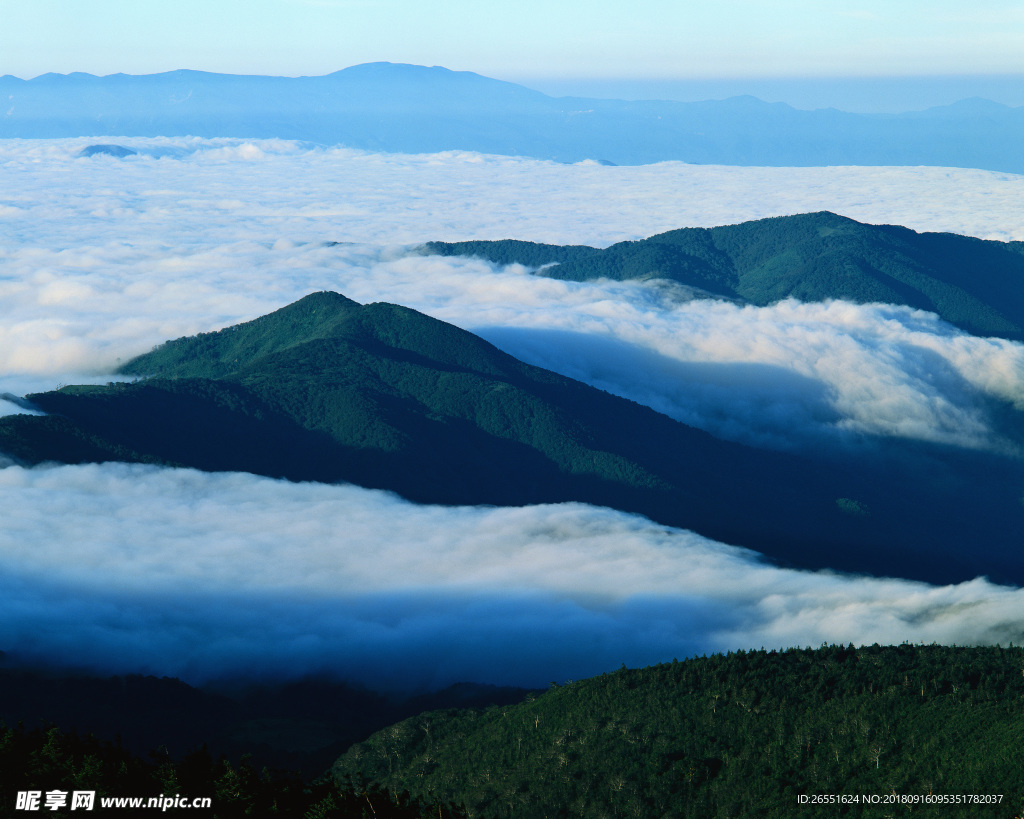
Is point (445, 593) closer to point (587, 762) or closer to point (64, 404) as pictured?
point (587, 762)

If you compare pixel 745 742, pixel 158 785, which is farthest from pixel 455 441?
pixel 158 785

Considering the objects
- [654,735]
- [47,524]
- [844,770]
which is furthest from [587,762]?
[47,524]

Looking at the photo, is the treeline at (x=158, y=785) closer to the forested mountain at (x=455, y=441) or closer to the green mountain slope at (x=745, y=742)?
the green mountain slope at (x=745, y=742)

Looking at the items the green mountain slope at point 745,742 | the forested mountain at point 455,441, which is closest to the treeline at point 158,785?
the green mountain slope at point 745,742

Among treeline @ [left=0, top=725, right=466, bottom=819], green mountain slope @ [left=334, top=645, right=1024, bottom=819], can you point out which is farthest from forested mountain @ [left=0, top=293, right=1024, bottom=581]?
treeline @ [left=0, top=725, right=466, bottom=819]

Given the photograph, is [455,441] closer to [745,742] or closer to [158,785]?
[745,742]

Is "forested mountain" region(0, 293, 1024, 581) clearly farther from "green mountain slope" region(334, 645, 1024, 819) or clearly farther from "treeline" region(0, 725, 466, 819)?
"treeline" region(0, 725, 466, 819)

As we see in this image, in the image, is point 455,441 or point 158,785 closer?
point 158,785

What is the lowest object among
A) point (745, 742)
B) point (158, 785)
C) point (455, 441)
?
point (745, 742)
